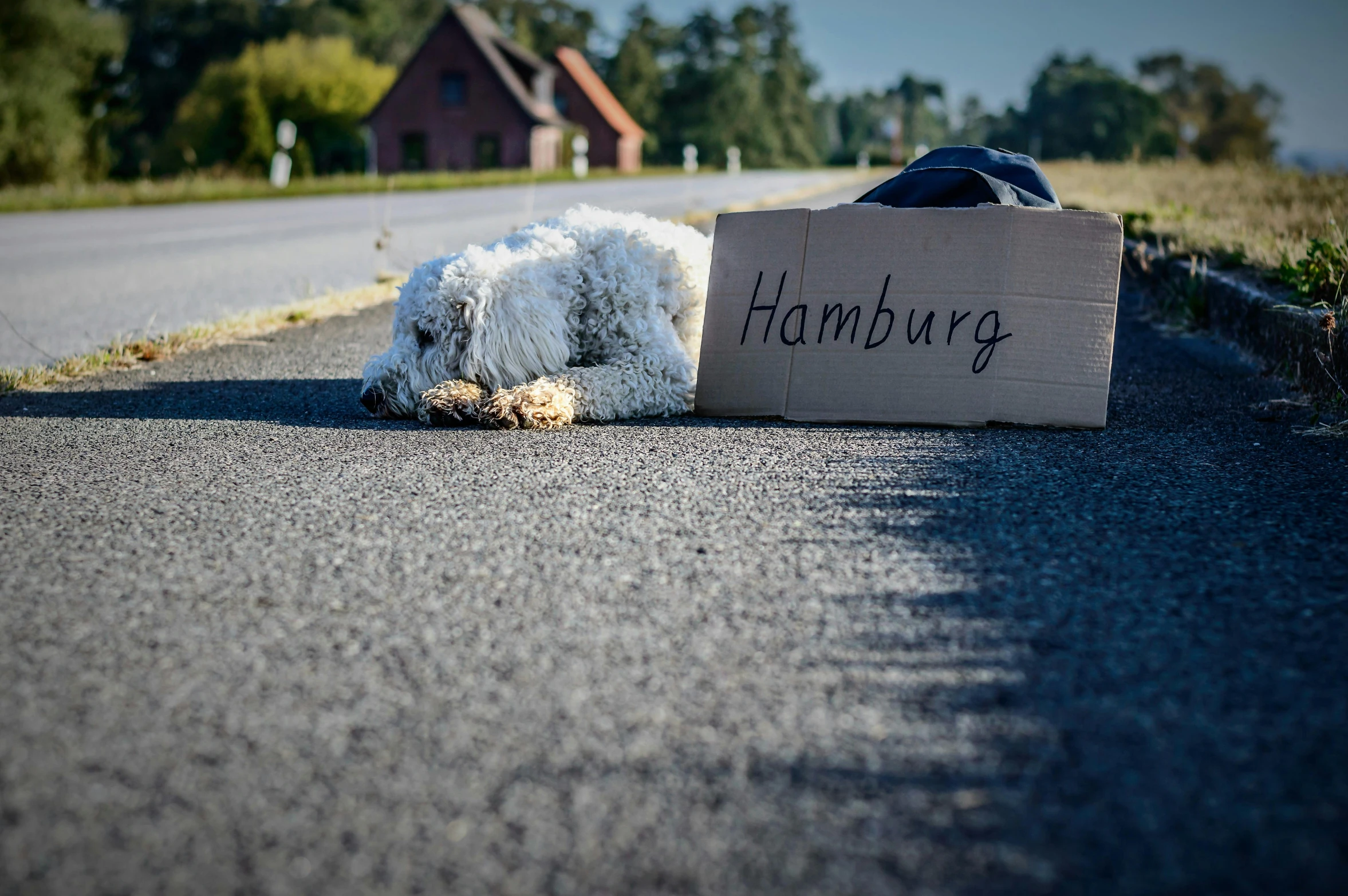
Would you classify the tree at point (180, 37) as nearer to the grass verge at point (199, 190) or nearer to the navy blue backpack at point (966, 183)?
the grass verge at point (199, 190)

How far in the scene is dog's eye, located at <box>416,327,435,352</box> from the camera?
4645 millimetres

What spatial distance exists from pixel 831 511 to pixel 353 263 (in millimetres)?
9546

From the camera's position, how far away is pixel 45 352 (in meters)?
6.54

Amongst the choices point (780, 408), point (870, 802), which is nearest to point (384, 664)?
point (870, 802)

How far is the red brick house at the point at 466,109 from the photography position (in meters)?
51.6

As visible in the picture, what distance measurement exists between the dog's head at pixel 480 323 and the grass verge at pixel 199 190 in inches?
502

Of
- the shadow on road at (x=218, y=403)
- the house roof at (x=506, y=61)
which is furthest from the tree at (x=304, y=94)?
the shadow on road at (x=218, y=403)

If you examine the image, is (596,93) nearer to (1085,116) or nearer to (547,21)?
(547,21)

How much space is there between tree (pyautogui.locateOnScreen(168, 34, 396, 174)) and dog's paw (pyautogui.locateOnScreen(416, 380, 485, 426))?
175 feet

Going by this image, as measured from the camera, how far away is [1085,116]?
96062 millimetres

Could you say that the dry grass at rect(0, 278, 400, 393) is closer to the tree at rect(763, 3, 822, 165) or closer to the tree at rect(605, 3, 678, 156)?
the tree at rect(605, 3, 678, 156)

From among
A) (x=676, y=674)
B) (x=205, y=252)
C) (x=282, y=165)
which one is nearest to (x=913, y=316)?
(x=676, y=674)

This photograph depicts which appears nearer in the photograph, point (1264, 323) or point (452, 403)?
point (452, 403)

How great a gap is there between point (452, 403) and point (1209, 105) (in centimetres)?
10738
